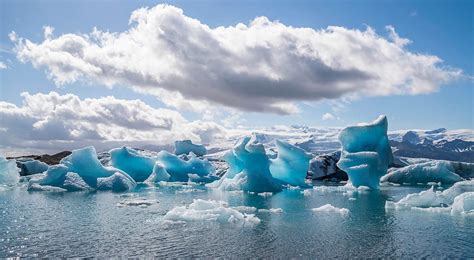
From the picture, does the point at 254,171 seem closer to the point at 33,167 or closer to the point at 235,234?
the point at 235,234

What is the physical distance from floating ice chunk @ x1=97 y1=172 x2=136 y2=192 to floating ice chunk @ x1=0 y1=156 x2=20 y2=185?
1222cm

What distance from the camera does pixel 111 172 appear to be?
112 ft

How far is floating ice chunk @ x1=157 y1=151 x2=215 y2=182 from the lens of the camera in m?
45.0

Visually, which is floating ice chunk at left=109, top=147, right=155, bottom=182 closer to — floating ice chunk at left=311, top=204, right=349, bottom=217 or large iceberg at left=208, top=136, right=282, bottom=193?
large iceberg at left=208, top=136, right=282, bottom=193

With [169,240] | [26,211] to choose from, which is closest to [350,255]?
[169,240]

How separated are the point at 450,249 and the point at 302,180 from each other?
25.1 metres

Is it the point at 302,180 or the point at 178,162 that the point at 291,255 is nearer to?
the point at 302,180

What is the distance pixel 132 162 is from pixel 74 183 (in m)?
11.0

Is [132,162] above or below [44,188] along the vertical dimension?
above

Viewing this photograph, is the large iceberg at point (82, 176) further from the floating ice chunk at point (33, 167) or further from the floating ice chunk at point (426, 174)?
the floating ice chunk at point (426, 174)

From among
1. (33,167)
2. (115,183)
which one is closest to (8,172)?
(33,167)

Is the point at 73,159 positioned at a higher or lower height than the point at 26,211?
higher

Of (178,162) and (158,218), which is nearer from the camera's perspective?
(158,218)

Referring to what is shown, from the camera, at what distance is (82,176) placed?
3341 centimetres
